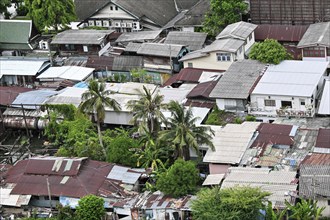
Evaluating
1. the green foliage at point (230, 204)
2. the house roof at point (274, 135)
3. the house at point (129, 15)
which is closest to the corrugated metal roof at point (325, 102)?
the house roof at point (274, 135)

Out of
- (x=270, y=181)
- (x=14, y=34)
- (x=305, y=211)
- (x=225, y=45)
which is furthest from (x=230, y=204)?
(x=14, y=34)

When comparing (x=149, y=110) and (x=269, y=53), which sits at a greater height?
(x=149, y=110)

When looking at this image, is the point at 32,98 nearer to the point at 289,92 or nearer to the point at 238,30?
the point at 238,30

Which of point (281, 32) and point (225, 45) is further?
point (281, 32)

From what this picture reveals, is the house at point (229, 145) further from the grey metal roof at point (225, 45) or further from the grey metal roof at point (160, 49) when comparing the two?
the grey metal roof at point (160, 49)

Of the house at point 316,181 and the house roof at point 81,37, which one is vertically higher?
the house roof at point 81,37

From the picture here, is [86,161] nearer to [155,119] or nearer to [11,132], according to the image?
[155,119]

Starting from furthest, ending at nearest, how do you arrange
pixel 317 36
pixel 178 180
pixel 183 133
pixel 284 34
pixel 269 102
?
pixel 284 34
pixel 317 36
pixel 269 102
pixel 183 133
pixel 178 180
